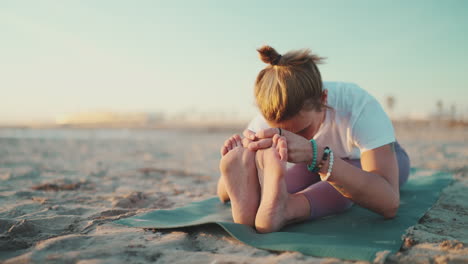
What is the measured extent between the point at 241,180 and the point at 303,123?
45 cm

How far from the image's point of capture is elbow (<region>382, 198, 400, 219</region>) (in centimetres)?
167

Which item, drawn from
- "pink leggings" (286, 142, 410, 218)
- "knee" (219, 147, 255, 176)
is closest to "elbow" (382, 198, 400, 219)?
"pink leggings" (286, 142, 410, 218)

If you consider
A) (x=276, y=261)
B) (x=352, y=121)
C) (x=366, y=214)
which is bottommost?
(x=366, y=214)

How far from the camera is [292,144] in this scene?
4.84ft

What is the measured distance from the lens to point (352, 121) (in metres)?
1.75

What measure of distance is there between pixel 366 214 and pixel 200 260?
1.23 metres

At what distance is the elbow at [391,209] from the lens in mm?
1673

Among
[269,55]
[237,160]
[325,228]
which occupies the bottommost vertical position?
[325,228]

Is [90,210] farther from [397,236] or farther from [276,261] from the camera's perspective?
[397,236]

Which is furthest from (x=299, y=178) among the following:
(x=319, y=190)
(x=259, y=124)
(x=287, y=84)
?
(x=287, y=84)

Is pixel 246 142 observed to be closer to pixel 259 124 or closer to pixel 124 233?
pixel 259 124

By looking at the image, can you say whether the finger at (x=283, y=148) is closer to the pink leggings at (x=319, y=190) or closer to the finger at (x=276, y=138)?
the finger at (x=276, y=138)

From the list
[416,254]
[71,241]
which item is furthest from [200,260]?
[416,254]

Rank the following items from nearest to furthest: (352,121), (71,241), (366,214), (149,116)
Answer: (71,241) < (352,121) < (366,214) < (149,116)
